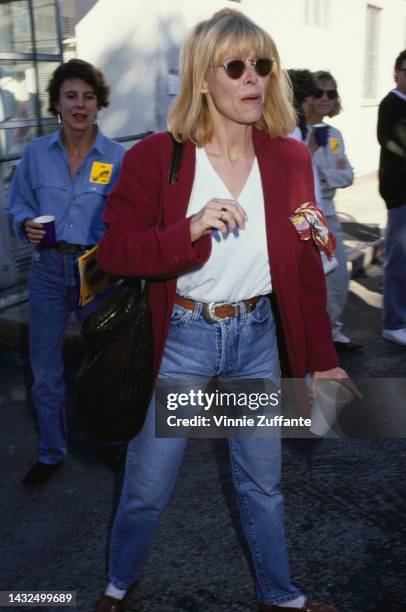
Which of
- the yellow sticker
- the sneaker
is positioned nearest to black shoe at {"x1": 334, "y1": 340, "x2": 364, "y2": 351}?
the sneaker

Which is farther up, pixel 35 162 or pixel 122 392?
pixel 35 162

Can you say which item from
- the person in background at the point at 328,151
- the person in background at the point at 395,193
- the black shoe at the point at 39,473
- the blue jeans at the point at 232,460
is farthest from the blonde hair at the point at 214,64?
the person in background at the point at 395,193

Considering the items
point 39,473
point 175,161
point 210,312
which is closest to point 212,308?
point 210,312

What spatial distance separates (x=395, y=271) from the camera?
5.49m

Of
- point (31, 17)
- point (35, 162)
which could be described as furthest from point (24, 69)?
point (35, 162)

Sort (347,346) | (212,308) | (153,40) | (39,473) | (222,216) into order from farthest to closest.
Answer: (153,40), (347,346), (39,473), (212,308), (222,216)

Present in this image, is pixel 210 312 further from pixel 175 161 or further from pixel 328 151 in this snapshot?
pixel 328 151

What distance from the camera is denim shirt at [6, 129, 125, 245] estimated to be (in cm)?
343

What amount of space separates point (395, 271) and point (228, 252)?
3.56m

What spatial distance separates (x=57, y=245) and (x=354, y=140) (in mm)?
11211

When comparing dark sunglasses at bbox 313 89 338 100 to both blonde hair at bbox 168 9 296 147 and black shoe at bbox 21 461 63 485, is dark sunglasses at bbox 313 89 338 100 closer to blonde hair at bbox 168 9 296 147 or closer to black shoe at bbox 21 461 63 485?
blonde hair at bbox 168 9 296 147

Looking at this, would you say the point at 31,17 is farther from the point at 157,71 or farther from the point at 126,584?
the point at 126,584

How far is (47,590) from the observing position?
2.83m

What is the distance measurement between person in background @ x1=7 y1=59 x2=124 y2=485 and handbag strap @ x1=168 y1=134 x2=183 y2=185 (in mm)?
1287
